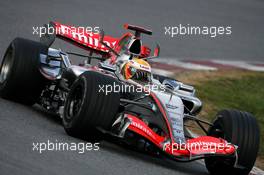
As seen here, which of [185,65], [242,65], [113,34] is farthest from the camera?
[113,34]

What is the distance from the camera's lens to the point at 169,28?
1984cm

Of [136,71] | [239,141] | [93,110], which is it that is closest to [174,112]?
[239,141]

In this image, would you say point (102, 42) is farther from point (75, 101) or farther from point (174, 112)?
point (174, 112)

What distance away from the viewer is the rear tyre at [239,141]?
9.52 meters

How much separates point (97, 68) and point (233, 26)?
11345 mm

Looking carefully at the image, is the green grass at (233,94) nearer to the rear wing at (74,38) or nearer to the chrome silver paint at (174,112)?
the rear wing at (74,38)

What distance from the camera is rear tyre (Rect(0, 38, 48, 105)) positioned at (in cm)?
1145

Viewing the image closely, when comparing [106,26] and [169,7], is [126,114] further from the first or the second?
[169,7]

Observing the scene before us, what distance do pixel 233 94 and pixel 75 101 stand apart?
17.1 feet

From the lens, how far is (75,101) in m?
10.1

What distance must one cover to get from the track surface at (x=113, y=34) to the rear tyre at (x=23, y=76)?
6.0 inches

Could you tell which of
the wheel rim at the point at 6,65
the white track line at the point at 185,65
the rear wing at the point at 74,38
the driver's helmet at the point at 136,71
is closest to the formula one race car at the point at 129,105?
the driver's helmet at the point at 136,71

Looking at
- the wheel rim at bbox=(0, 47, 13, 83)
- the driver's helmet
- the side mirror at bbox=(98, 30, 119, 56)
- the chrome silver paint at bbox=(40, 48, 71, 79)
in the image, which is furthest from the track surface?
the side mirror at bbox=(98, 30, 119, 56)

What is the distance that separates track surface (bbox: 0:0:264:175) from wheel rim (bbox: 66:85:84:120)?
0.26 meters
